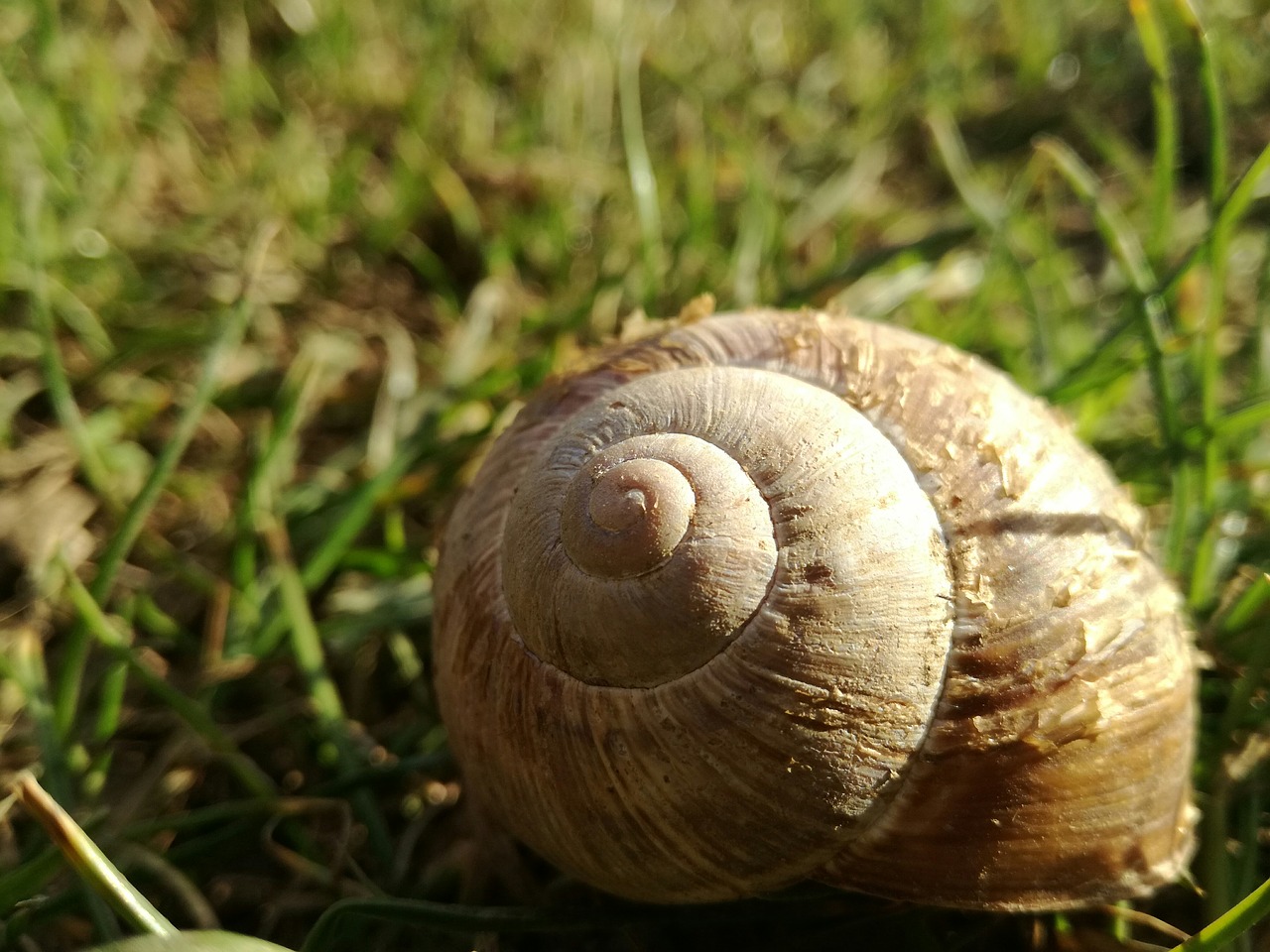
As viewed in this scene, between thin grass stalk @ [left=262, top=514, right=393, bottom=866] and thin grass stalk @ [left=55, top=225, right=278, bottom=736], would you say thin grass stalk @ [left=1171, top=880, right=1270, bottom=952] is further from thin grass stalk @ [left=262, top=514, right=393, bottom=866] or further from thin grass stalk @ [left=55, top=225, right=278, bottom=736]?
thin grass stalk @ [left=55, top=225, right=278, bottom=736]

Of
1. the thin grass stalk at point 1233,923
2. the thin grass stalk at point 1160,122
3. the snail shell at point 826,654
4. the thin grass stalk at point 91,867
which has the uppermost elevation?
the thin grass stalk at point 1160,122

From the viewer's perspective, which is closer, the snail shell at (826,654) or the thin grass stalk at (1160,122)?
the snail shell at (826,654)

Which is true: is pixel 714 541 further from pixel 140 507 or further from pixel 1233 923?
pixel 140 507

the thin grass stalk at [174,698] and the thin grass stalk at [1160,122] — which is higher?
the thin grass stalk at [1160,122]

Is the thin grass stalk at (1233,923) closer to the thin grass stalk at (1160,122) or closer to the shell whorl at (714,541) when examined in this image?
the shell whorl at (714,541)

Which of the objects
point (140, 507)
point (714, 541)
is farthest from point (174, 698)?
point (714, 541)

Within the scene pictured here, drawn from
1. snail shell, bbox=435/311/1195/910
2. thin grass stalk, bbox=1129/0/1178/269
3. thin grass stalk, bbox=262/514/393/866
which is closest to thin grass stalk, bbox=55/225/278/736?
thin grass stalk, bbox=262/514/393/866

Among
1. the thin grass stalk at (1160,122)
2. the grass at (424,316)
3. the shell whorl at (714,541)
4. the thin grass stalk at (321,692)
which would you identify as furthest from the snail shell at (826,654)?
the thin grass stalk at (1160,122)
